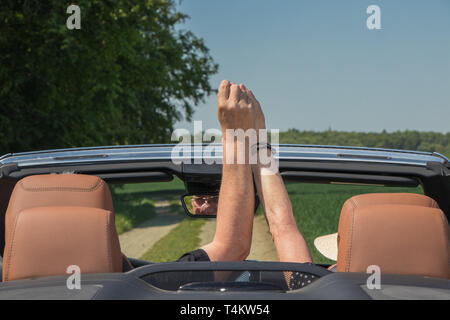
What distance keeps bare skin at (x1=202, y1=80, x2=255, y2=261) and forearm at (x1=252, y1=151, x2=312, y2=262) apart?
0.18 metres

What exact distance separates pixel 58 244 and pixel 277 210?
1.48 meters

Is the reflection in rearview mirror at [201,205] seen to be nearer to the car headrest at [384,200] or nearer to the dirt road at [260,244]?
the car headrest at [384,200]

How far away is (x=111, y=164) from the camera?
3861 millimetres

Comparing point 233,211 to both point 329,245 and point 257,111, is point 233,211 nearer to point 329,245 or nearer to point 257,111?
point 257,111

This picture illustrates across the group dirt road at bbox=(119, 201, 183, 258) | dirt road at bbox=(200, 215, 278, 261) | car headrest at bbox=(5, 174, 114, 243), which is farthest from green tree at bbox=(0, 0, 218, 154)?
car headrest at bbox=(5, 174, 114, 243)

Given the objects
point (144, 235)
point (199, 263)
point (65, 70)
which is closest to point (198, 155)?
point (199, 263)

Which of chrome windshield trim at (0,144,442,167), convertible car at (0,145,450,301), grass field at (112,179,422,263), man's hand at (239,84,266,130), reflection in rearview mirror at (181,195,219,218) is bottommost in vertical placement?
grass field at (112,179,422,263)

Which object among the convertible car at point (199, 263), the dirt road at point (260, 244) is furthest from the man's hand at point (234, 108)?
the dirt road at point (260, 244)

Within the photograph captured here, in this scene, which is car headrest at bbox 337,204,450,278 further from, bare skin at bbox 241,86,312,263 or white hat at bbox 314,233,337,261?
white hat at bbox 314,233,337,261

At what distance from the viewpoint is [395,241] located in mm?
2160

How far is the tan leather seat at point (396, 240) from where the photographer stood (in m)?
2.16

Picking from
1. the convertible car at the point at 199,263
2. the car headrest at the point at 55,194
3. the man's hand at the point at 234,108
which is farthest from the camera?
the man's hand at the point at 234,108

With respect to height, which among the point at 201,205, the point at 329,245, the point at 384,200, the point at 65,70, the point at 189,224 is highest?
the point at 65,70

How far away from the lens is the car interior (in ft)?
6.99
